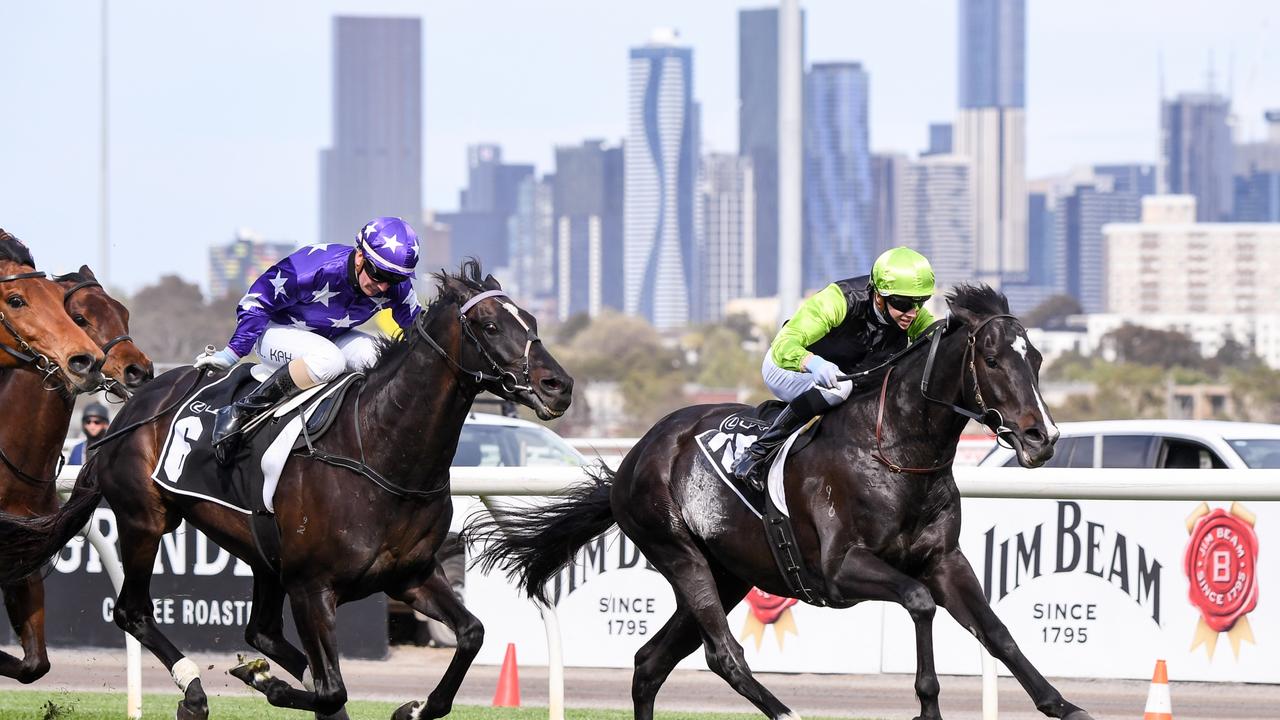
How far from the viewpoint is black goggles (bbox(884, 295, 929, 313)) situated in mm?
6934

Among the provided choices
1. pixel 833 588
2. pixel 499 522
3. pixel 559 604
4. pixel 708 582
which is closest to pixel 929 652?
pixel 833 588

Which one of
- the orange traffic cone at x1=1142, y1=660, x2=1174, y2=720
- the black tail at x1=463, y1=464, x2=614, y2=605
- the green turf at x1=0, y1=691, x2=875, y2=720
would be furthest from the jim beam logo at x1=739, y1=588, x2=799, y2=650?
the orange traffic cone at x1=1142, y1=660, x2=1174, y2=720

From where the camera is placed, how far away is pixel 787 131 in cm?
1948

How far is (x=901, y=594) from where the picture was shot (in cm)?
641

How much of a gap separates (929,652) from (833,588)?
46cm

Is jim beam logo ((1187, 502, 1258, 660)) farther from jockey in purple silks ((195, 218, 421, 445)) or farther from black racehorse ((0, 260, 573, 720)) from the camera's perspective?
jockey in purple silks ((195, 218, 421, 445))

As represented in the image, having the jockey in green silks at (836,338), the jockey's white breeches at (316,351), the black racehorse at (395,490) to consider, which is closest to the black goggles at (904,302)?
the jockey in green silks at (836,338)

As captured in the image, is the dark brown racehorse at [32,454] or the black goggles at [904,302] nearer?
the black goggles at [904,302]

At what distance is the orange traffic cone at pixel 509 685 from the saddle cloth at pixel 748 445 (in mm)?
2048

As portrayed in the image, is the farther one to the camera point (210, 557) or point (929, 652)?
point (210, 557)

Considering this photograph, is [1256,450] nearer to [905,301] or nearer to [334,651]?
[905,301]

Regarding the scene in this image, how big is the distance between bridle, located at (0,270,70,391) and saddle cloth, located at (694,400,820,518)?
255 cm

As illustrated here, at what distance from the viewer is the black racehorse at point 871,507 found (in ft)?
21.1

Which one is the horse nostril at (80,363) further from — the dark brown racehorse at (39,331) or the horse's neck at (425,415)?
the horse's neck at (425,415)
